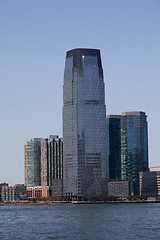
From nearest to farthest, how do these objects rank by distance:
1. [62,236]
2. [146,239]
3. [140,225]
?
1. [146,239]
2. [62,236]
3. [140,225]

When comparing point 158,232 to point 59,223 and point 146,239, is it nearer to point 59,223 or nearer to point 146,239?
point 146,239

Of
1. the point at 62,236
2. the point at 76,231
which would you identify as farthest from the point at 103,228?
the point at 62,236

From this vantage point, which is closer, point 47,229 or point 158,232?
point 158,232

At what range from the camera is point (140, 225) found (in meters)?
163

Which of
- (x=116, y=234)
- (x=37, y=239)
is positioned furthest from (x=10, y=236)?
(x=116, y=234)

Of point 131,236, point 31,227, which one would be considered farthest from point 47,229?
point 131,236

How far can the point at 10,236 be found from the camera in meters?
139

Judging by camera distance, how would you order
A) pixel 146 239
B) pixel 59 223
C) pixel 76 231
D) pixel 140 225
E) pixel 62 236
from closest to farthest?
pixel 146 239 → pixel 62 236 → pixel 76 231 → pixel 140 225 → pixel 59 223

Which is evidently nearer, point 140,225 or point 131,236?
point 131,236

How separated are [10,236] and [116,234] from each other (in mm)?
23864

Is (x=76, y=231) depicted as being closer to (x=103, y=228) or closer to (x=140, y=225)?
(x=103, y=228)

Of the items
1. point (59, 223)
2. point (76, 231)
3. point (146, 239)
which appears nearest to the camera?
point (146, 239)

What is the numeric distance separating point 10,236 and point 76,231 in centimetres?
1696

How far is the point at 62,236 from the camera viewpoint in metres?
136
